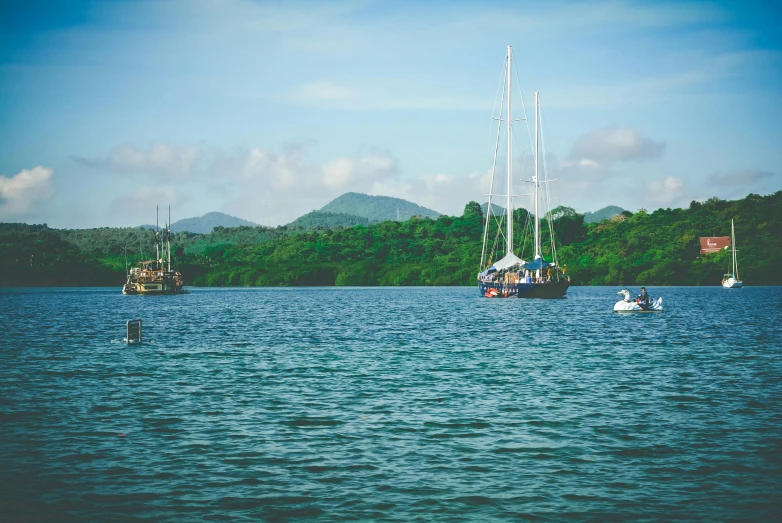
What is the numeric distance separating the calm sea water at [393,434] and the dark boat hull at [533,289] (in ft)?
208

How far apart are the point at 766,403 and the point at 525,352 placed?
63.2 feet

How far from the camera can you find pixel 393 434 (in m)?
23.3

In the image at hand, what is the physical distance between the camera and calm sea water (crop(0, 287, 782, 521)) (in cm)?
1672

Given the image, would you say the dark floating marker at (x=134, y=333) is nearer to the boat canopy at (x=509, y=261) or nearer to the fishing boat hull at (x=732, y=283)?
the boat canopy at (x=509, y=261)

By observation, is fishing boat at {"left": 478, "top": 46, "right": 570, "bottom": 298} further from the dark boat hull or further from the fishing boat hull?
the fishing boat hull

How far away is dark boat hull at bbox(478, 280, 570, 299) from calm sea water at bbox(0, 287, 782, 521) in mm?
63406

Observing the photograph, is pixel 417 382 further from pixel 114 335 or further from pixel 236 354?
pixel 114 335

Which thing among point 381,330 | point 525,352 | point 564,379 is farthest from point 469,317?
point 564,379

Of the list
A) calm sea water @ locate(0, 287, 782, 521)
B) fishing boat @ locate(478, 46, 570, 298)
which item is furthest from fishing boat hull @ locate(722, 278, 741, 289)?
calm sea water @ locate(0, 287, 782, 521)

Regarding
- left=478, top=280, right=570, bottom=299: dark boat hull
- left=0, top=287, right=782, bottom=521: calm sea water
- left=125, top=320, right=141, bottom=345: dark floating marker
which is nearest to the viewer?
left=0, top=287, right=782, bottom=521: calm sea water

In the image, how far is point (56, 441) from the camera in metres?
22.5

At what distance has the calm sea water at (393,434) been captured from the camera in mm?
16719

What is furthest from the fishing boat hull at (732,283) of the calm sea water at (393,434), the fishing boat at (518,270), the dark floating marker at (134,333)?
the dark floating marker at (134,333)

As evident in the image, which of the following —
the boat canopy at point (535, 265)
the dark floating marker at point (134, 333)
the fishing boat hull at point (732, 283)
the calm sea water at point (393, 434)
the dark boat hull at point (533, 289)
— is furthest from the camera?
the fishing boat hull at point (732, 283)
